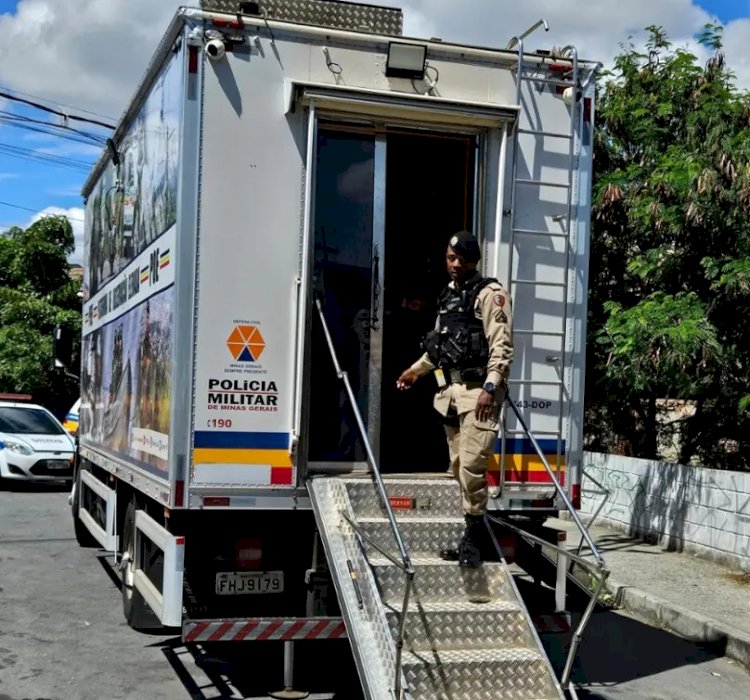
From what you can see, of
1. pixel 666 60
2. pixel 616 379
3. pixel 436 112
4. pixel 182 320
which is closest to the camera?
pixel 182 320

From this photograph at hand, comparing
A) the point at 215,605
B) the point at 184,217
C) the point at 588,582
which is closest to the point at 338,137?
the point at 184,217

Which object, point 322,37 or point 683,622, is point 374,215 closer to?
point 322,37

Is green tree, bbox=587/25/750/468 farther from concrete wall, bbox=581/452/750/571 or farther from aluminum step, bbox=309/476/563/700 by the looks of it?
aluminum step, bbox=309/476/563/700

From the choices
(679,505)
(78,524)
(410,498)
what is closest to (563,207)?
(410,498)

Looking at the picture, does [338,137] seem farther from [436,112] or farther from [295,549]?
[295,549]

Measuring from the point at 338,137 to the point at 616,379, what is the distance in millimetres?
5728

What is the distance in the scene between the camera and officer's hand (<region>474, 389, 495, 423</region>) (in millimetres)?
5512

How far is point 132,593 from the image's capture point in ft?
23.7

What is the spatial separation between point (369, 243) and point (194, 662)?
10.2 feet

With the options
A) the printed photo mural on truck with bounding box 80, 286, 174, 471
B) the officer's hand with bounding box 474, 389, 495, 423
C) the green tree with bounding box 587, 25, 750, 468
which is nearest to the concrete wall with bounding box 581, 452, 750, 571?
the green tree with bounding box 587, 25, 750, 468

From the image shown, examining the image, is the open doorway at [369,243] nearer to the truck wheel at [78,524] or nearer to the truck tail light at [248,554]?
the truck tail light at [248,554]

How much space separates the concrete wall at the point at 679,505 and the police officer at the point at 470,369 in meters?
4.01

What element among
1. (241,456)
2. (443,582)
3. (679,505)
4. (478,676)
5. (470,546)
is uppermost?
(241,456)

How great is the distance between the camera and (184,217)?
5.65m
